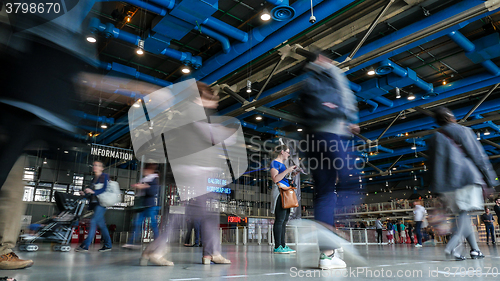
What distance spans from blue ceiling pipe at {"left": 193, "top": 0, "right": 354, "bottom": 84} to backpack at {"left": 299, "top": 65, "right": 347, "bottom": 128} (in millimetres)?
4942

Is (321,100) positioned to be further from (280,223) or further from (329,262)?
(280,223)

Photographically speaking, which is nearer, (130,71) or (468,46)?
(468,46)

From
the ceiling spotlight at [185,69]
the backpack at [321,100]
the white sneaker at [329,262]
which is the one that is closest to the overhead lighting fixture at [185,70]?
the ceiling spotlight at [185,69]

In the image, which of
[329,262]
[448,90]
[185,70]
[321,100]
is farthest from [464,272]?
[448,90]

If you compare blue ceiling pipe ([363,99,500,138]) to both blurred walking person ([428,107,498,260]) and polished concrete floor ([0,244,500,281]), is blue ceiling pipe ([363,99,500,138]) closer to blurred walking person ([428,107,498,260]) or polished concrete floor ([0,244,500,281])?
blurred walking person ([428,107,498,260])

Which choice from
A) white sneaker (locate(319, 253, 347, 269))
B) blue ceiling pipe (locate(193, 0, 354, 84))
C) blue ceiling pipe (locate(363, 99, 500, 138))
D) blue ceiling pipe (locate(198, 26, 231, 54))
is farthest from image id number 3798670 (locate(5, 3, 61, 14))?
blue ceiling pipe (locate(363, 99, 500, 138))

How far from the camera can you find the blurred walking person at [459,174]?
2.70 m

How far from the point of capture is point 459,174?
8.89ft

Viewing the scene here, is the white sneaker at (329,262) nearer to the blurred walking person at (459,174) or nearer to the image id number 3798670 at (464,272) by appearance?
the image id number 3798670 at (464,272)

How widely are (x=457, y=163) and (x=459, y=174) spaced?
0.33 ft

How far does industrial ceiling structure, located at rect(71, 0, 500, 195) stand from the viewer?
22.1ft

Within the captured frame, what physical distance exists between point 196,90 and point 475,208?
2.68 meters

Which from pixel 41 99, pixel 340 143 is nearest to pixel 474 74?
pixel 340 143

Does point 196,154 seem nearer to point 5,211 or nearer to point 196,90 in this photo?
point 196,90
